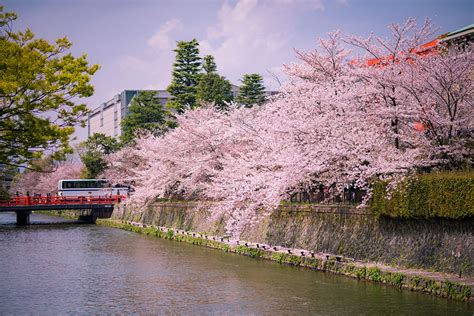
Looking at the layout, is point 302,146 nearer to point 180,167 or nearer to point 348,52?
point 348,52

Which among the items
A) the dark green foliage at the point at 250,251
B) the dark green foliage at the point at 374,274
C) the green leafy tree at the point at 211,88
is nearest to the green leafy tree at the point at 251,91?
the green leafy tree at the point at 211,88

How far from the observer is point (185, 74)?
212ft

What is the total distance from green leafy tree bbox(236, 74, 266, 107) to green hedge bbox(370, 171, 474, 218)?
150ft

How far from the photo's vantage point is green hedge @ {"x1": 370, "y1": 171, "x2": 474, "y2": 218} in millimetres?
19516

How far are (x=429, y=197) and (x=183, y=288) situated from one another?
8860 mm

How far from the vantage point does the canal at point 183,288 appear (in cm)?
1825

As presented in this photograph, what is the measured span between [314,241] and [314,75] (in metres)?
8.06

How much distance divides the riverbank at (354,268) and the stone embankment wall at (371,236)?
55 centimetres

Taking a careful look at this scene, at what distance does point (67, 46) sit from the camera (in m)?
17.0

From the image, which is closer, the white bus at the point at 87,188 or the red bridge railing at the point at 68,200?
the red bridge railing at the point at 68,200

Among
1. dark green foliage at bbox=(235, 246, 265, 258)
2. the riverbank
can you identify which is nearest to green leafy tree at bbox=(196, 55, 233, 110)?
the riverbank

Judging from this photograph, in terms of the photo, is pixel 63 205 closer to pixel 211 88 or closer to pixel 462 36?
pixel 211 88

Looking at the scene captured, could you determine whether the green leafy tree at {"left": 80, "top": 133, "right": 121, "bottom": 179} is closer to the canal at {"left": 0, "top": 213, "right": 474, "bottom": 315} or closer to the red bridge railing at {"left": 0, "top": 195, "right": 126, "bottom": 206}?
the red bridge railing at {"left": 0, "top": 195, "right": 126, "bottom": 206}

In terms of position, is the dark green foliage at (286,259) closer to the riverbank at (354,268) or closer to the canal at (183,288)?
the riverbank at (354,268)
